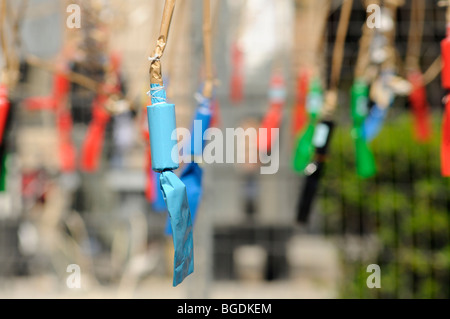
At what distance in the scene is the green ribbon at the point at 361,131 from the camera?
2.43ft

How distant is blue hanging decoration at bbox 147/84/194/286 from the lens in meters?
0.39

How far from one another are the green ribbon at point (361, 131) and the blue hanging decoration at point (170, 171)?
1.36 feet

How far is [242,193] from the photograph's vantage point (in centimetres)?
210

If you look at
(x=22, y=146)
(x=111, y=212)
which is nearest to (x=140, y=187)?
(x=111, y=212)

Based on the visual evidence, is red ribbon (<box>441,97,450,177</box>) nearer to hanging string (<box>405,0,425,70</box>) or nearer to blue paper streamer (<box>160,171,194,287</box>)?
blue paper streamer (<box>160,171,194,287</box>)

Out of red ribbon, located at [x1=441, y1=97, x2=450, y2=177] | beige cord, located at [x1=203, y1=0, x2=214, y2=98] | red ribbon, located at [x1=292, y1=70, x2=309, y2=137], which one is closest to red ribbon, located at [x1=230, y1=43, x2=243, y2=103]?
red ribbon, located at [x1=292, y1=70, x2=309, y2=137]

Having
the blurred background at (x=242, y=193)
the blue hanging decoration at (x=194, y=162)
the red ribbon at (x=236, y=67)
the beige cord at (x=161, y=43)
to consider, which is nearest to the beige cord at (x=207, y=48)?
the blue hanging decoration at (x=194, y=162)

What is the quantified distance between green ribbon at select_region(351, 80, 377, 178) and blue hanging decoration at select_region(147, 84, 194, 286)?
41 centimetres

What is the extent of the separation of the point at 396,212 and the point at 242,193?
75cm

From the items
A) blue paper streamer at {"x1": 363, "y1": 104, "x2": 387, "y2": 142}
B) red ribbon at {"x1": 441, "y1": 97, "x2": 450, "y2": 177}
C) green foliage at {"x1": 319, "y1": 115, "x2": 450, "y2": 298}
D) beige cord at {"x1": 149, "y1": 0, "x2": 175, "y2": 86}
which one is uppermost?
beige cord at {"x1": 149, "y1": 0, "x2": 175, "y2": 86}

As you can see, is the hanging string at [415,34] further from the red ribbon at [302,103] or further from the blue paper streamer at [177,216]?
the blue paper streamer at [177,216]

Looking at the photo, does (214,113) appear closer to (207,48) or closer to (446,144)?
(207,48)

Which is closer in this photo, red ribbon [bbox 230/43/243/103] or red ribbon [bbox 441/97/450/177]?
red ribbon [bbox 441/97/450/177]
